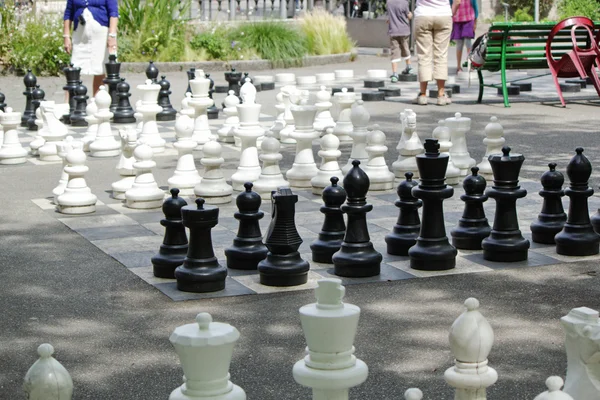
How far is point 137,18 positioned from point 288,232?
47.3ft

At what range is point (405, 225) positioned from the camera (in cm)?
595

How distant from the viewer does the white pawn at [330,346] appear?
273 centimetres

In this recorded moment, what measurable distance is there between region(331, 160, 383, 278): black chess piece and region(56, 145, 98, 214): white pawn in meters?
2.32

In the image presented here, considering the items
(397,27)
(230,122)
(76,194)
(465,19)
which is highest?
(465,19)

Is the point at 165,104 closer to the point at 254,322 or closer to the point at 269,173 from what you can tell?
the point at 269,173

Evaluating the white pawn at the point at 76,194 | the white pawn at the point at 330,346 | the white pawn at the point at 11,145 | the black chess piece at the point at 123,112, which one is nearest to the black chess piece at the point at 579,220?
the white pawn at the point at 76,194

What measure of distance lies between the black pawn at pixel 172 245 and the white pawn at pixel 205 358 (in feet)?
9.13

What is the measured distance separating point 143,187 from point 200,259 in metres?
2.24

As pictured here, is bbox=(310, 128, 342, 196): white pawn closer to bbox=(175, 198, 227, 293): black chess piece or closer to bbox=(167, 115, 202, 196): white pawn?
bbox=(167, 115, 202, 196): white pawn

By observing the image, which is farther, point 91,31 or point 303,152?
point 91,31

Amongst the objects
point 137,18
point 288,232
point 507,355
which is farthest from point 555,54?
point 507,355

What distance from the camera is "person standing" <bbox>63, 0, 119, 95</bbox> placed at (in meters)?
12.1

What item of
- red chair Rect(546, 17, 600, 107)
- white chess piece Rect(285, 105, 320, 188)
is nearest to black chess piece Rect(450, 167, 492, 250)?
white chess piece Rect(285, 105, 320, 188)

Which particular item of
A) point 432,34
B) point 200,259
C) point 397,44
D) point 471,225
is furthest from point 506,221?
point 397,44
